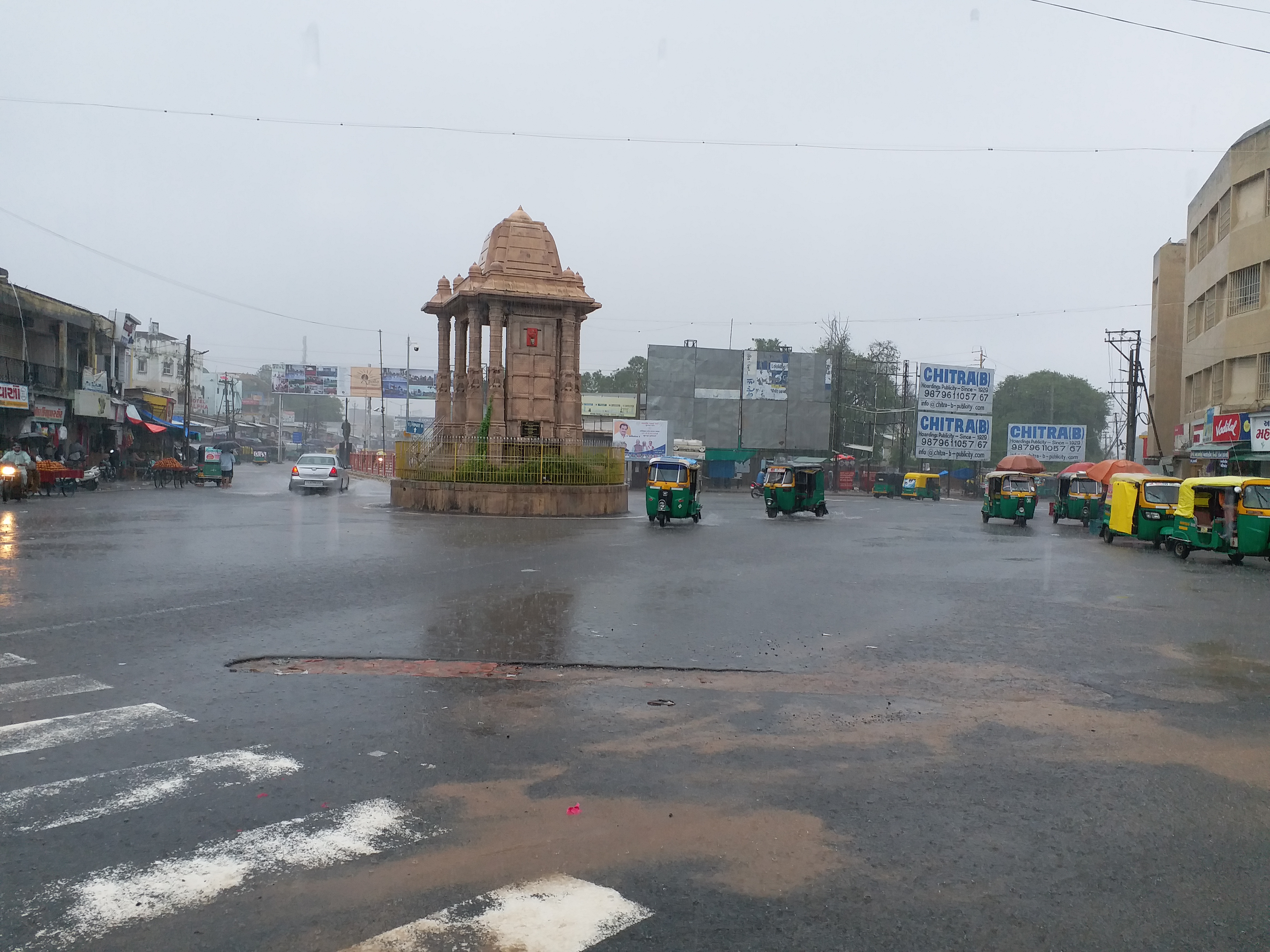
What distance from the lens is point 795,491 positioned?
32.6 metres

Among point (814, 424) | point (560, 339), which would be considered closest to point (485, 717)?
point (560, 339)

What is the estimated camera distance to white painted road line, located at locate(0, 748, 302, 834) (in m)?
4.71

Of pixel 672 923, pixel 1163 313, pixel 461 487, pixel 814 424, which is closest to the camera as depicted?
pixel 672 923

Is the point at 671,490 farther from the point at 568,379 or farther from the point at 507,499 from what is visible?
the point at 568,379

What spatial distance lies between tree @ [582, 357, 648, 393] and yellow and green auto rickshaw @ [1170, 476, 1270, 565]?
2670 inches

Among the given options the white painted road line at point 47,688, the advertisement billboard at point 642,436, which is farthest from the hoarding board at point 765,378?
the white painted road line at point 47,688

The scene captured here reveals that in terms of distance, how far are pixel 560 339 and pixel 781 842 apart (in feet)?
91.4

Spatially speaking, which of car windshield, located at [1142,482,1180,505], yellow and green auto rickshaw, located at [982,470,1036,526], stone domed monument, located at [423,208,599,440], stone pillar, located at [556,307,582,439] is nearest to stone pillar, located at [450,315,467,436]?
stone domed monument, located at [423,208,599,440]

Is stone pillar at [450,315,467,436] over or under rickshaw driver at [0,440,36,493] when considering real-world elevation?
over

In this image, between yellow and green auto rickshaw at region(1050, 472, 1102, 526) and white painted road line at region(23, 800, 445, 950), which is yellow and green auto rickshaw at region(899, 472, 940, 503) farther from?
white painted road line at region(23, 800, 445, 950)

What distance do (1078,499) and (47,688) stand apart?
32.6 metres

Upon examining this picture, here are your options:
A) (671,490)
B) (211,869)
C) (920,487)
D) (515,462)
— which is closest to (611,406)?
(920,487)

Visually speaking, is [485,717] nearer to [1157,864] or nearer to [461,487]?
[1157,864]

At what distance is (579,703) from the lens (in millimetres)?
7180
